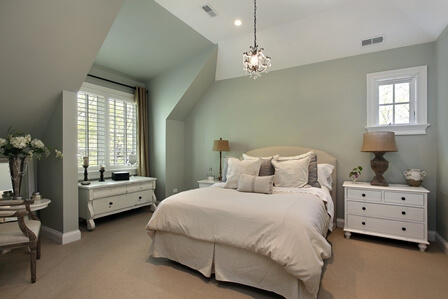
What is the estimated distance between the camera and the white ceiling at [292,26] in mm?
2929

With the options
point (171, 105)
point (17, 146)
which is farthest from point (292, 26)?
point (17, 146)

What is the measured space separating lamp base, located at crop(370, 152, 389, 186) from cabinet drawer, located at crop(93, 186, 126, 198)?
3926 millimetres

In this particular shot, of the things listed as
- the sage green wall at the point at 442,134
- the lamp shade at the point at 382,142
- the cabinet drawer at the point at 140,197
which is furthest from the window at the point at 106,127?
the sage green wall at the point at 442,134

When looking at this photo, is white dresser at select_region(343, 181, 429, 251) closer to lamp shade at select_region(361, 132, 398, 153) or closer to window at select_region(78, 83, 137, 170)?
lamp shade at select_region(361, 132, 398, 153)

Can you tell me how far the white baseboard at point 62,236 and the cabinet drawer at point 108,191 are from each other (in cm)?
61

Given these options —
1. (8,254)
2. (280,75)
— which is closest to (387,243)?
(280,75)

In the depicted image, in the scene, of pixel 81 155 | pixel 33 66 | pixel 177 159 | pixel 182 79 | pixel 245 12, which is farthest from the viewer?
pixel 177 159

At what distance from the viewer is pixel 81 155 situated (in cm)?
399

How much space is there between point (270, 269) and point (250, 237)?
30 cm

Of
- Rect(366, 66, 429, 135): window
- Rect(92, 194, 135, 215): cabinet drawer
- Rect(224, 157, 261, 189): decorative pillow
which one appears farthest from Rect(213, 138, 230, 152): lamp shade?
Rect(366, 66, 429, 135): window

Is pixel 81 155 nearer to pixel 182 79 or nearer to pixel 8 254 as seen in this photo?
pixel 8 254

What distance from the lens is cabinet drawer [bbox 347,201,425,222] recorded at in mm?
2740

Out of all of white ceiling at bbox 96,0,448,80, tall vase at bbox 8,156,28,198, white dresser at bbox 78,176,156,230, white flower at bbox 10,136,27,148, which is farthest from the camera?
white dresser at bbox 78,176,156,230

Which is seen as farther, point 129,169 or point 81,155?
point 129,169
